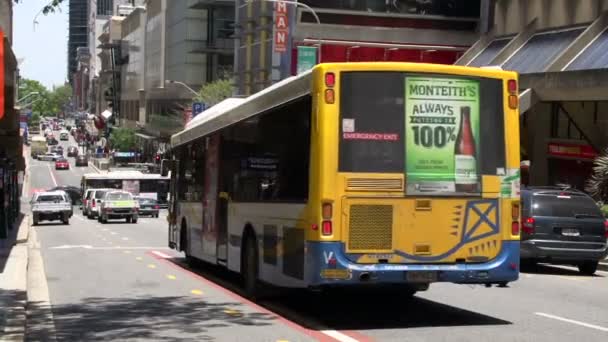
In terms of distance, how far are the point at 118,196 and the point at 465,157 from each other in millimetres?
43371

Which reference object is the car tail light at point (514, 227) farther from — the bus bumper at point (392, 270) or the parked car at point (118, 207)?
the parked car at point (118, 207)

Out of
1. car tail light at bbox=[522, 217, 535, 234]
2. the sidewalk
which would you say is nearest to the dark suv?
car tail light at bbox=[522, 217, 535, 234]

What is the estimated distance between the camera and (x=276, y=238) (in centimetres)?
1353

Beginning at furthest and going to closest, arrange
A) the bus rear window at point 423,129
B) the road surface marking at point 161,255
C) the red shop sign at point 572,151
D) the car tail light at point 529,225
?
the red shop sign at point 572,151, the road surface marking at point 161,255, the car tail light at point 529,225, the bus rear window at point 423,129

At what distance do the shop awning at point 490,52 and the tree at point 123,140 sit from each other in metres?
83.1

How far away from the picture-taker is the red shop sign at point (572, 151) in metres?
39.6

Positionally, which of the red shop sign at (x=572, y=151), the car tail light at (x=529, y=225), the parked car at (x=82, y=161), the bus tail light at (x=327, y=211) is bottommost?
the car tail light at (x=529, y=225)

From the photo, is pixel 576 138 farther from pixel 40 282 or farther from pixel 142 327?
pixel 142 327

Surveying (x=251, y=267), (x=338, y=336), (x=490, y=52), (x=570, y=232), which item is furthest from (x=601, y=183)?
(x=490, y=52)

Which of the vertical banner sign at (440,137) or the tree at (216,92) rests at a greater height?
the tree at (216,92)

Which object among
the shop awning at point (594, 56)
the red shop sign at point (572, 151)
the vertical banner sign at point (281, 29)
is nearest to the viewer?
the shop awning at point (594, 56)

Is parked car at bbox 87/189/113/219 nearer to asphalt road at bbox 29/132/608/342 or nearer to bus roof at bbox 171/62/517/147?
asphalt road at bbox 29/132/608/342

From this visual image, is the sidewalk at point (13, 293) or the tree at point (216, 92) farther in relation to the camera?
the tree at point (216, 92)

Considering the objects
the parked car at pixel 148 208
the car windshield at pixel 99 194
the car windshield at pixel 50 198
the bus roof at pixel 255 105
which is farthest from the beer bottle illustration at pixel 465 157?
the parked car at pixel 148 208
